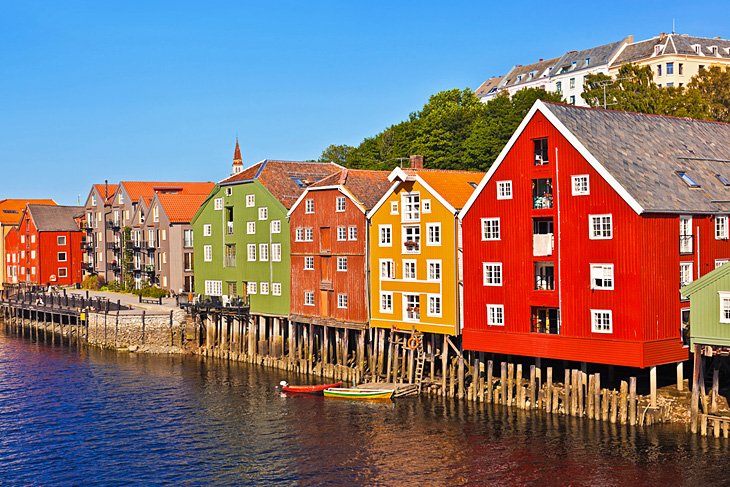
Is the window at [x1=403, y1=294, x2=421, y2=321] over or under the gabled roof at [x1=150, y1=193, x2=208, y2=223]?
under

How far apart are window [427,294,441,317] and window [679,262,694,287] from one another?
15.4 metres

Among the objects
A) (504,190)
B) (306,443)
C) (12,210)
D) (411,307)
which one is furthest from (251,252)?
(12,210)

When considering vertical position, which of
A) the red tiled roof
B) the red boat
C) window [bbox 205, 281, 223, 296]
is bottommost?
the red boat

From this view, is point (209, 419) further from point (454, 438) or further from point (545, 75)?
point (545, 75)

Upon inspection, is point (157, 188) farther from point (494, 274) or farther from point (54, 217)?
point (494, 274)

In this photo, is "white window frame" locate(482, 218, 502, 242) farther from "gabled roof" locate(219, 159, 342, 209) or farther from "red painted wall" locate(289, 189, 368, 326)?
"gabled roof" locate(219, 159, 342, 209)

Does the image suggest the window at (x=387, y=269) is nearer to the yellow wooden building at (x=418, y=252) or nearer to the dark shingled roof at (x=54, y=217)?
the yellow wooden building at (x=418, y=252)

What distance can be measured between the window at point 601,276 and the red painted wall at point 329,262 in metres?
19.5

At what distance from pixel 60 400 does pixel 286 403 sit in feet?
50.9

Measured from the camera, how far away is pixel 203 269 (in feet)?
272

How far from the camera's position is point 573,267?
49000mm

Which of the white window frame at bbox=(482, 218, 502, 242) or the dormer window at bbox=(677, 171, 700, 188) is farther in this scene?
the white window frame at bbox=(482, 218, 502, 242)

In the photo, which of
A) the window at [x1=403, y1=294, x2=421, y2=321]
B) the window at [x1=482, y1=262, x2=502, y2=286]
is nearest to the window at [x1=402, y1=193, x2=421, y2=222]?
the window at [x1=403, y1=294, x2=421, y2=321]

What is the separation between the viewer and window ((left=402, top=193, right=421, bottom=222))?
193 ft
